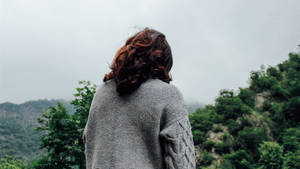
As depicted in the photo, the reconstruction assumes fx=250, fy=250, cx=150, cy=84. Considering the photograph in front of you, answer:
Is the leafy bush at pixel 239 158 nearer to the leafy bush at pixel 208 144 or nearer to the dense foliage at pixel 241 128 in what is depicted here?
the dense foliage at pixel 241 128

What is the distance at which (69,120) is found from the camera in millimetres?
10258

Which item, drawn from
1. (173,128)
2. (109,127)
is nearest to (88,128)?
(109,127)

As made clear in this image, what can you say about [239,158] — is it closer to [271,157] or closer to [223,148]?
[223,148]

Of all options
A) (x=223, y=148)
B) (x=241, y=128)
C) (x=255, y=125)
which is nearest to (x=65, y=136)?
(x=223, y=148)

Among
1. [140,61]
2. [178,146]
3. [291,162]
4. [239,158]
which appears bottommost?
[291,162]

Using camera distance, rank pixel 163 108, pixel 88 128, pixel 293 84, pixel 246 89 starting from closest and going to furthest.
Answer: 1. pixel 163 108
2. pixel 88 128
3. pixel 293 84
4. pixel 246 89

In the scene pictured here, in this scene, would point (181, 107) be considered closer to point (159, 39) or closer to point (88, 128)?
point (159, 39)

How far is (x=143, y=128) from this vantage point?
1.59 meters

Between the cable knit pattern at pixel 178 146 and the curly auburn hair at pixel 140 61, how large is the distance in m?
0.33

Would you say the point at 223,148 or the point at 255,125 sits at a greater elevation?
the point at 255,125

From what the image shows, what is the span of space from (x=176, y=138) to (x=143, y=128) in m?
0.23

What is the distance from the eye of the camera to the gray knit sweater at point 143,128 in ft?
5.02

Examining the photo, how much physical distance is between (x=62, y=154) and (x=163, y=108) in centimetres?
934

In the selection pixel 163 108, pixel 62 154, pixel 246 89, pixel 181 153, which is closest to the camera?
pixel 181 153
